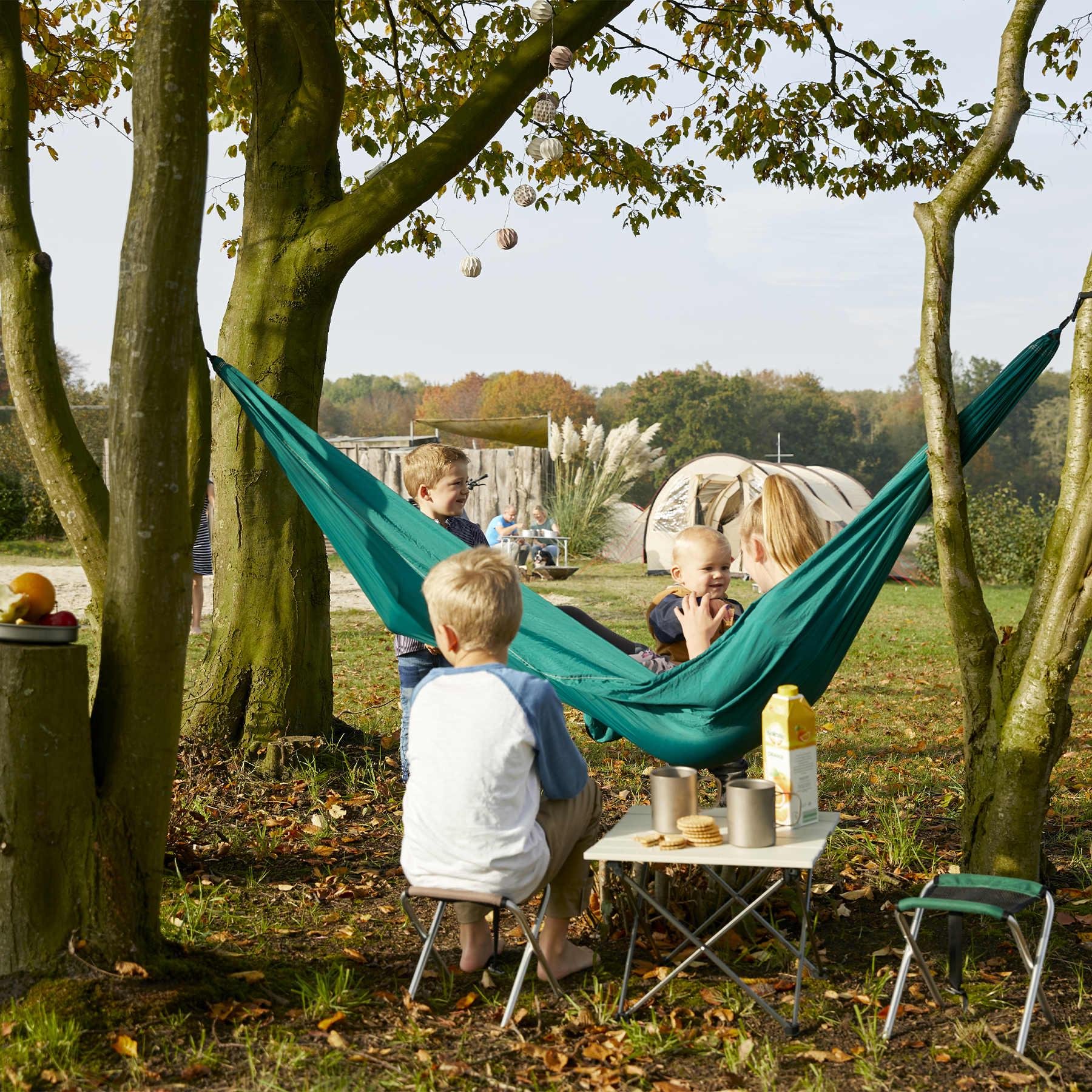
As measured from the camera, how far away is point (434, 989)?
8.57ft

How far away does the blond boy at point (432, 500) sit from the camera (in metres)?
3.75

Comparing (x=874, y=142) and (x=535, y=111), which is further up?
(x=874, y=142)

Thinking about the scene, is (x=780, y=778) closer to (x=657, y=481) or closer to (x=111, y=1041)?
(x=111, y=1041)

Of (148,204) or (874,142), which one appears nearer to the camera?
(148,204)

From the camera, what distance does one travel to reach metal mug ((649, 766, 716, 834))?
2508mm

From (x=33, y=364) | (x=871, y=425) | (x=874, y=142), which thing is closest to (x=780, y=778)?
(x=33, y=364)

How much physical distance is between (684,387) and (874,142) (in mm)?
39531

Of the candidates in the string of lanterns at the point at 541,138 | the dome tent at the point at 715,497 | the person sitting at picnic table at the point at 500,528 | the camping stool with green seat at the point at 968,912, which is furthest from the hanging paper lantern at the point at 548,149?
the dome tent at the point at 715,497

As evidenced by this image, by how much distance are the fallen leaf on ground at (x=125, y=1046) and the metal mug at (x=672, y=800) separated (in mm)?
1114

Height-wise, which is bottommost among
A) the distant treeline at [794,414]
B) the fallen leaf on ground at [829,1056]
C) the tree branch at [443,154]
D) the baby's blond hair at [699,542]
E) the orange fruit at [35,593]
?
the fallen leaf on ground at [829,1056]

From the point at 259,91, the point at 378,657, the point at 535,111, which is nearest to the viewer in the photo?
the point at 259,91

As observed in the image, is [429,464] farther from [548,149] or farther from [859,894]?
[548,149]

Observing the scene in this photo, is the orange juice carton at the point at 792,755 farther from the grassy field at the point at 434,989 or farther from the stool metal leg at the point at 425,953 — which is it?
the stool metal leg at the point at 425,953

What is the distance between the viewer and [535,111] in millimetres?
4719
